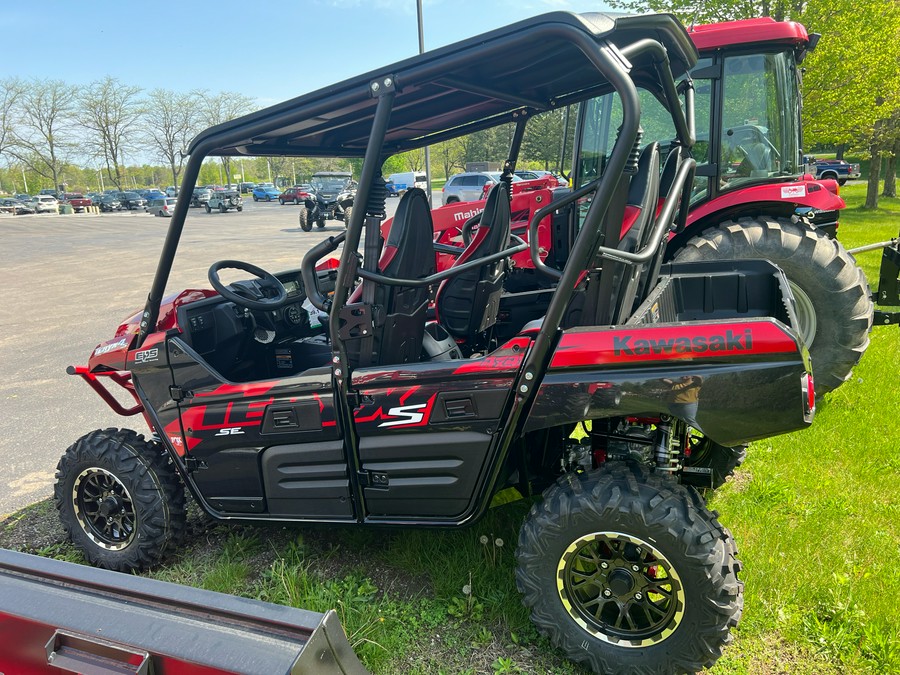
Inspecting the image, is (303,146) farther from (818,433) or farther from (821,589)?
(818,433)

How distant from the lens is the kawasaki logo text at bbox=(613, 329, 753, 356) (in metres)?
1.98

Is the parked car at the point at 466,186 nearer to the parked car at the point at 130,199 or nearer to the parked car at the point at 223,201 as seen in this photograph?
the parked car at the point at 223,201

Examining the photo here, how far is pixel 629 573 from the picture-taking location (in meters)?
2.15

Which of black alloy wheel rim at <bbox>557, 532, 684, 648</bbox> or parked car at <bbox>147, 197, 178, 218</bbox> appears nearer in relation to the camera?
black alloy wheel rim at <bbox>557, 532, 684, 648</bbox>

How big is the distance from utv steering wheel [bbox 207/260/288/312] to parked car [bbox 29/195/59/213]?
4952 centimetres

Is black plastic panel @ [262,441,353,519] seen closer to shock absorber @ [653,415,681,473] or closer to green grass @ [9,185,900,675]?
green grass @ [9,185,900,675]

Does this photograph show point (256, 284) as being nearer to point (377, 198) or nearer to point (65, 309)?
point (377, 198)

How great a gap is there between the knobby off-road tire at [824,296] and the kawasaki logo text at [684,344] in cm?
278

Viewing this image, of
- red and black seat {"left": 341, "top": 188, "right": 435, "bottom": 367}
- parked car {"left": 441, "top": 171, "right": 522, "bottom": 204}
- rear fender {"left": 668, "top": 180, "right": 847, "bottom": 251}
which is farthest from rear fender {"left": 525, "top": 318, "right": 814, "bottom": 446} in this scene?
parked car {"left": 441, "top": 171, "right": 522, "bottom": 204}

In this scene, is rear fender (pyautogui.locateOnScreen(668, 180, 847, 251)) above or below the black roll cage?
below

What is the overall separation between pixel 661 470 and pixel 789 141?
413 cm

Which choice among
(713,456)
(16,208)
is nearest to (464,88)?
(713,456)

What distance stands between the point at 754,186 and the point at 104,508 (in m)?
4.97

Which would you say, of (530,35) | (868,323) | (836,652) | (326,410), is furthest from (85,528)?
(868,323)
